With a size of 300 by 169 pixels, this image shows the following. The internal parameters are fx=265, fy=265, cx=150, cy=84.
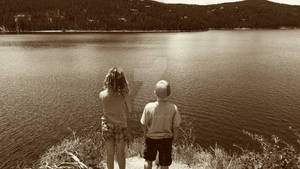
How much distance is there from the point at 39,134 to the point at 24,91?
11.4 m

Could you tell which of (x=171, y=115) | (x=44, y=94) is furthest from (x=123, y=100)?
(x=44, y=94)

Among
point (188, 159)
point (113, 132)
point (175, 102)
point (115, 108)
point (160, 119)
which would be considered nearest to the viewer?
point (160, 119)

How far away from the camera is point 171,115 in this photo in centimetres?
410

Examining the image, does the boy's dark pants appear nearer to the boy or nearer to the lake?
the boy

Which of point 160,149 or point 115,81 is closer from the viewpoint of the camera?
point 115,81

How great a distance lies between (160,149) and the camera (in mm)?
4379

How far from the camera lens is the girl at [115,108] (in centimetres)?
430

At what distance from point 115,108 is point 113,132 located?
0.48 metres

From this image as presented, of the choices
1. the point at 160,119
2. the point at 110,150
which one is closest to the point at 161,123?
the point at 160,119

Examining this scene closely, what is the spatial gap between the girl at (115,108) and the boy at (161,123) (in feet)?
1.63

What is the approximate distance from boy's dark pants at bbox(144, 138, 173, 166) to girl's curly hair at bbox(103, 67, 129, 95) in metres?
0.96

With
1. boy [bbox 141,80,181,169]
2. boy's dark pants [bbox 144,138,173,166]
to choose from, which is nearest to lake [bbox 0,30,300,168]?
boy's dark pants [bbox 144,138,173,166]

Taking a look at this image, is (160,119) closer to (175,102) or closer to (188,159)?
(188,159)

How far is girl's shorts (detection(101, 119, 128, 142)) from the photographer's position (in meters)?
4.66
